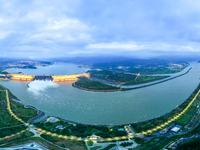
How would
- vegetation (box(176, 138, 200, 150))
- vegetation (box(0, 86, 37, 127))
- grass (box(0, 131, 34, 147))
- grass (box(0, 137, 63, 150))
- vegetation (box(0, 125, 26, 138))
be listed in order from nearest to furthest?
vegetation (box(176, 138, 200, 150)) → grass (box(0, 137, 63, 150)) → grass (box(0, 131, 34, 147)) → vegetation (box(0, 125, 26, 138)) → vegetation (box(0, 86, 37, 127))

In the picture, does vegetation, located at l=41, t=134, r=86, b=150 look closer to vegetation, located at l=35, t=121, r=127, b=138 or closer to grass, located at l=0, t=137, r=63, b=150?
grass, located at l=0, t=137, r=63, b=150

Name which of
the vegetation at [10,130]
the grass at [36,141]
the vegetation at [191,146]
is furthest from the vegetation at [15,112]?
the vegetation at [191,146]

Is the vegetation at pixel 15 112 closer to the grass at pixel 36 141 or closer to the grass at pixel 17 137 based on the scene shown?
the grass at pixel 17 137

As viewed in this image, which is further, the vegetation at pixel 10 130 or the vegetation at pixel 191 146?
the vegetation at pixel 10 130

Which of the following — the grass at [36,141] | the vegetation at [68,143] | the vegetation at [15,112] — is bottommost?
the vegetation at [68,143]

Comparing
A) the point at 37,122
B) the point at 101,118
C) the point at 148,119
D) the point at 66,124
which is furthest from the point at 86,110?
the point at 148,119

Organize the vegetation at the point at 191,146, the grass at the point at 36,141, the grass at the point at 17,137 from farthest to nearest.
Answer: the grass at the point at 17,137 < the grass at the point at 36,141 < the vegetation at the point at 191,146

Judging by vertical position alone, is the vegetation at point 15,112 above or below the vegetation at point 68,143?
above

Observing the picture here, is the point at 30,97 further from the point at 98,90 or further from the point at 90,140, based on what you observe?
the point at 90,140

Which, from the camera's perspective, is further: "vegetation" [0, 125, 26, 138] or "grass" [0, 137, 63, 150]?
"vegetation" [0, 125, 26, 138]

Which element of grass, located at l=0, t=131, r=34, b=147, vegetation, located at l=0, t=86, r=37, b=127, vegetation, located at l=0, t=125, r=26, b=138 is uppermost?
vegetation, located at l=0, t=86, r=37, b=127

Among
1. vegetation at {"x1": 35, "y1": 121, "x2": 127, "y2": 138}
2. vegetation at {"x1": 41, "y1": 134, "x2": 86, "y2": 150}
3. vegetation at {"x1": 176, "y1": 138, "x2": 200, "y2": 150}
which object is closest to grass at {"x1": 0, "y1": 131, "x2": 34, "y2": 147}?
vegetation at {"x1": 35, "y1": 121, "x2": 127, "y2": 138}

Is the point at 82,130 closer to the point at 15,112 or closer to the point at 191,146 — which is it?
the point at 191,146
